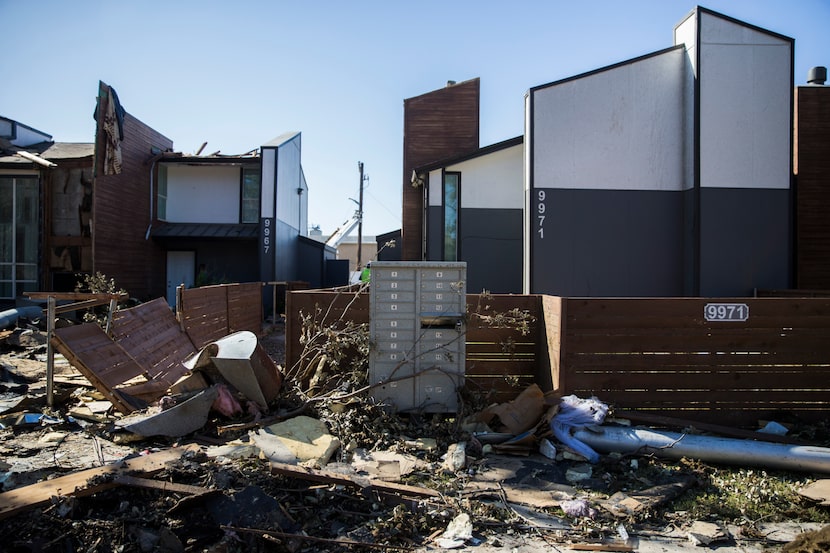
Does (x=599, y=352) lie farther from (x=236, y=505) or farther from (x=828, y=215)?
(x=828, y=215)

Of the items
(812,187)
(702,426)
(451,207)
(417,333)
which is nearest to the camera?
(702,426)

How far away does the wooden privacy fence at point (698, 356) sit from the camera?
614 centimetres

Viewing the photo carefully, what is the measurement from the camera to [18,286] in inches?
637

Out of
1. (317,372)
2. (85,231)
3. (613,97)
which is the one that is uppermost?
(613,97)

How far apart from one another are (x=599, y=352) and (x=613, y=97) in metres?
7.09

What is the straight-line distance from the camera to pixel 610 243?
11.2 meters

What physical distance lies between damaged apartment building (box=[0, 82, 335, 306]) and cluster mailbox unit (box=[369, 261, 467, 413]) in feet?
43.0

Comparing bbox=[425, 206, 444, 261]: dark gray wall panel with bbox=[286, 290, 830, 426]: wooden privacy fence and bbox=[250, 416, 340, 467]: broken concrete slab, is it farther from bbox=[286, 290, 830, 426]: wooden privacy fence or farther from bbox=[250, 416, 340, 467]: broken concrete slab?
bbox=[250, 416, 340, 467]: broken concrete slab

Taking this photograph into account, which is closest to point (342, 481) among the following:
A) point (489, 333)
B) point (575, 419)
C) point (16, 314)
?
point (575, 419)

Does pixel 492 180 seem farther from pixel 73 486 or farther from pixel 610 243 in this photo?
pixel 73 486

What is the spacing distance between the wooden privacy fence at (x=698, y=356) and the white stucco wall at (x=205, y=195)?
55.6ft

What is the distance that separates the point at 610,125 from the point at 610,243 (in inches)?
97.0

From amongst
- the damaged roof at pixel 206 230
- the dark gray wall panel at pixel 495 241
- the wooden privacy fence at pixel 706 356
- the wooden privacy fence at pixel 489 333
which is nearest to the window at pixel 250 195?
the damaged roof at pixel 206 230

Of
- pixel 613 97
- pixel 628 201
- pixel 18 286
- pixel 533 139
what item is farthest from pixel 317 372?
pixel 18 286
